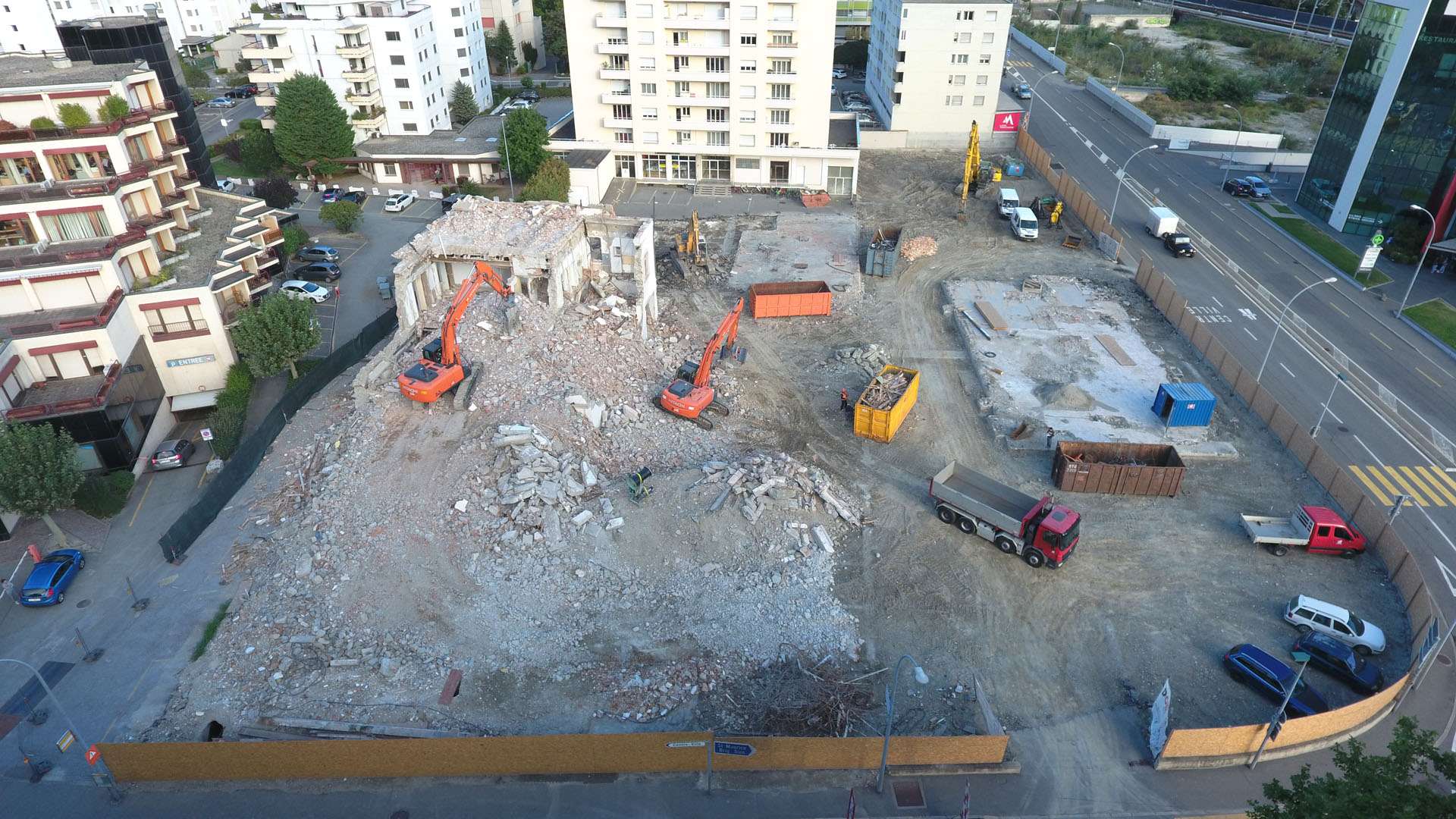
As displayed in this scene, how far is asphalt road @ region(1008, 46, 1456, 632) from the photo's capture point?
36000 millimetres

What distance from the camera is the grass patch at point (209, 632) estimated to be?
2817 centimetres

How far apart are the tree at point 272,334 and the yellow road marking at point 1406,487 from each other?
5307cm

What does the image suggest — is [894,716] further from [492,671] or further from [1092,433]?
[1092,433]

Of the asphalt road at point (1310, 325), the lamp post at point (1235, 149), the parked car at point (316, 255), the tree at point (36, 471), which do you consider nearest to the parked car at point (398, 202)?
the parked car at point (316, 255)

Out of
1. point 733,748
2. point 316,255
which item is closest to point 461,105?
point 316,255

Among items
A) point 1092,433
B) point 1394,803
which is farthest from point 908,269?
point 1394,803

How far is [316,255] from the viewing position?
58375mm

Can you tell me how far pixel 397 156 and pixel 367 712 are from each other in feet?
188

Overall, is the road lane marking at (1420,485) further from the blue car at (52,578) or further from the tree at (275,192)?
the tree at (275,192)

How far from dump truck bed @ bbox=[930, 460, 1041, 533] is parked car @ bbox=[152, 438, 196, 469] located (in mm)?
35150

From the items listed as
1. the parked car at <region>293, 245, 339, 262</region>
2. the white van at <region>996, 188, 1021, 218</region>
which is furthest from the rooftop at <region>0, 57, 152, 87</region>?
the white van at <region>996, 188, 1021, 218</region>

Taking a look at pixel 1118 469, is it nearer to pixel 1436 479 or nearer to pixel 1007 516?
pixel 1007 516

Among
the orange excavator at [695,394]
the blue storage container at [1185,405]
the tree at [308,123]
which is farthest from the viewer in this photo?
the tree at [308,123]

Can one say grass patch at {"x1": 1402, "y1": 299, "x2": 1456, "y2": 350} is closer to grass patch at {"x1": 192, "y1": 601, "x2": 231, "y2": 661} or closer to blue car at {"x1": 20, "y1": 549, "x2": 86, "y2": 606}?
grass patch at {"x1": 192, "y1": 601, "x2": 231, "y2": 661}
